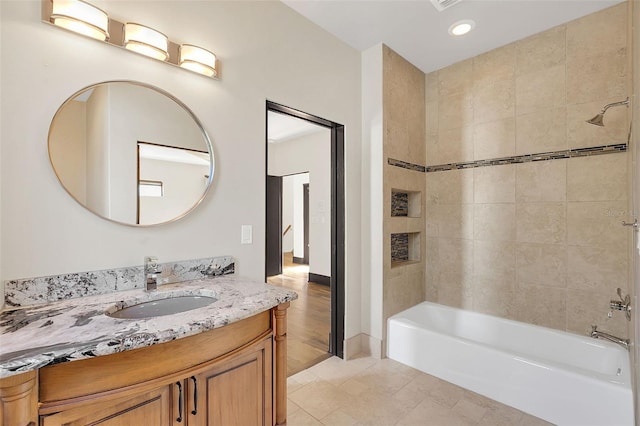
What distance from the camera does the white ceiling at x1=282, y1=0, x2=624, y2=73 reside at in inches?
81.0

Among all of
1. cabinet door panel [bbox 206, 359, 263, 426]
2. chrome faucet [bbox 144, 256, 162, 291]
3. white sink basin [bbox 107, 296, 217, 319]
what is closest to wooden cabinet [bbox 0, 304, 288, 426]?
cabinet door panel [bbox 206, 359, 263, 426]

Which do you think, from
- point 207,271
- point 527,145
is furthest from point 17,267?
point 527,145

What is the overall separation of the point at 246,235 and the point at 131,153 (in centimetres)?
76

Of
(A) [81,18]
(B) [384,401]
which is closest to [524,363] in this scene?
(B) [384,401]

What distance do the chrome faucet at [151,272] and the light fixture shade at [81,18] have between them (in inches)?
41.0

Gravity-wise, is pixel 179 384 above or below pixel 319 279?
above

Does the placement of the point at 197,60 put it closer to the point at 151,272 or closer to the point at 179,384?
the point at 151,272

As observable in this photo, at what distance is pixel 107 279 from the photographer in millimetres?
1309

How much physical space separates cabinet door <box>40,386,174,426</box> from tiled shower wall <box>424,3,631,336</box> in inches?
106

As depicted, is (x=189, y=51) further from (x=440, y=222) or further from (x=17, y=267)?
(x=440, y=222)

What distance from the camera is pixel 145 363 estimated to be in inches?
34.9

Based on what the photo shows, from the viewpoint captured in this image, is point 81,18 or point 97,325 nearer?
point 97,325

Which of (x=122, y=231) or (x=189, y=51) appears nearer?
(x=122, y=231)

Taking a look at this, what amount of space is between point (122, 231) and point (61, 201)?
0.26 m
